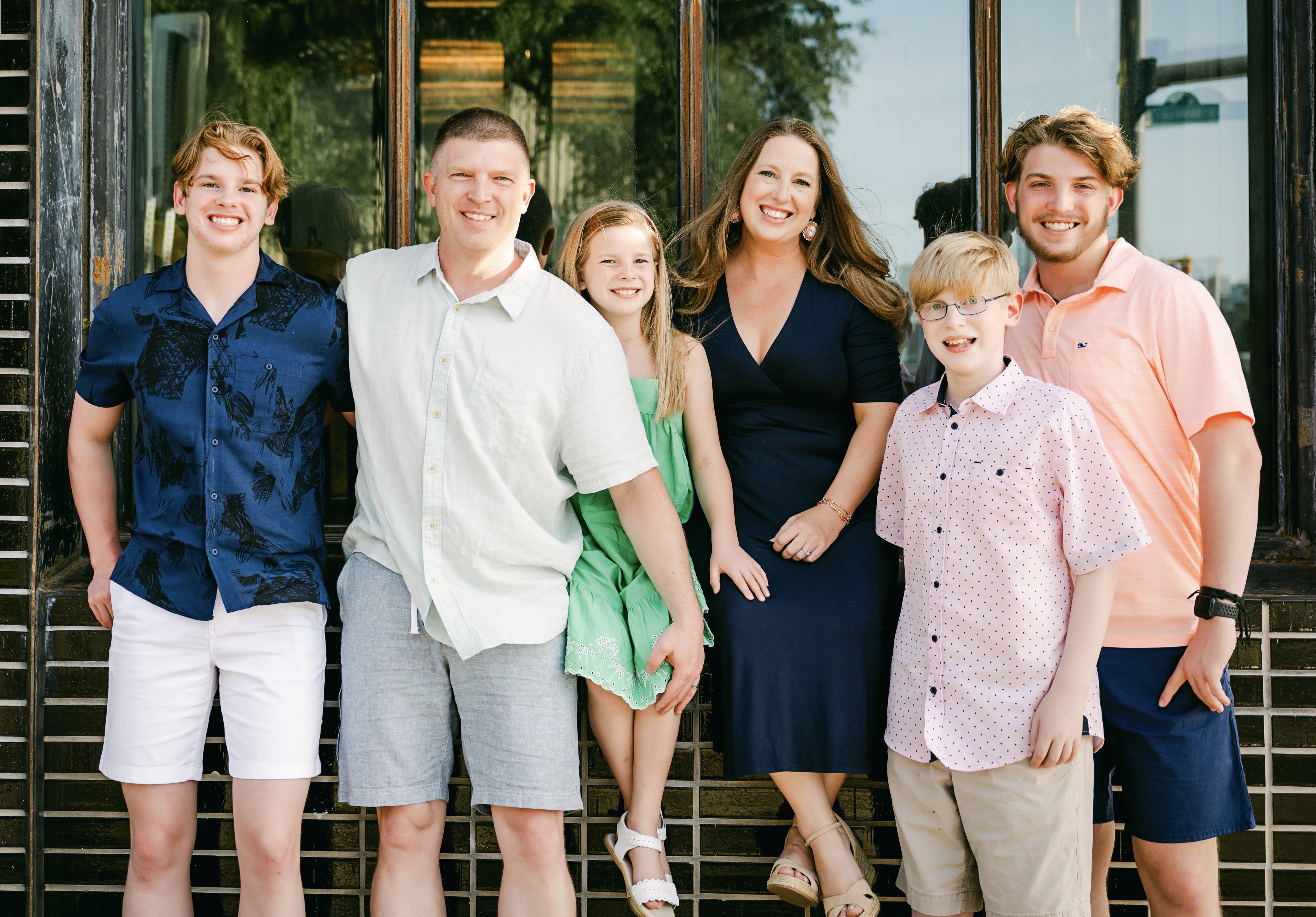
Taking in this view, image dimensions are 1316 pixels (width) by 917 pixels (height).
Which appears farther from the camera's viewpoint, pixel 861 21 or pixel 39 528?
pixel 861 21

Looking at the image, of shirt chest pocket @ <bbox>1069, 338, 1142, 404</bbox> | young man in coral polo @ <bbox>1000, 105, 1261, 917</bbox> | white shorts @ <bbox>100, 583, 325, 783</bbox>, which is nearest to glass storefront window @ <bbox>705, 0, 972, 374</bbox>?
young man in coral polo @ <bbox>1000, 105, 1261, 917</bbox>

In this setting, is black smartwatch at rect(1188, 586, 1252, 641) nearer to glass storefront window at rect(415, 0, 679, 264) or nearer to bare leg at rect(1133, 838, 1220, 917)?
bare leg at rect(1133, 838, 1220, 917)

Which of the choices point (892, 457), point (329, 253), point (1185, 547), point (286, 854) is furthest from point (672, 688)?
point (329, 253)

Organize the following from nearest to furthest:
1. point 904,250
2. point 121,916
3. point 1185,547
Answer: point 1185,547 < point 121,916 < point 904,250

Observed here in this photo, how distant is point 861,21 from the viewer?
126 inches

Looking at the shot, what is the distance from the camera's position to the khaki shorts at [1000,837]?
2.14m

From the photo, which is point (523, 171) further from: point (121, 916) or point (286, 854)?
point (121, 916)

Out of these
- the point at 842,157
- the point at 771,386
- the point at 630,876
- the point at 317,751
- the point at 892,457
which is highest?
the point at 842,157

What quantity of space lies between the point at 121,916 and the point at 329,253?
2.06 metres

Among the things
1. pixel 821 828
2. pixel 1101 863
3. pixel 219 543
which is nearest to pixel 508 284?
pixel 219 543

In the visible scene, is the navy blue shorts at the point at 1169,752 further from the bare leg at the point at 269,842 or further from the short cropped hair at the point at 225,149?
the short cropped hair at the point at 225,149

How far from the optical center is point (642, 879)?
2.50 metres

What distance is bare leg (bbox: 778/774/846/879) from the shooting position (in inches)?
101

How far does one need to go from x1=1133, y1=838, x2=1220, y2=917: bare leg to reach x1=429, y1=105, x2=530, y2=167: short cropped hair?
7.53 ft
